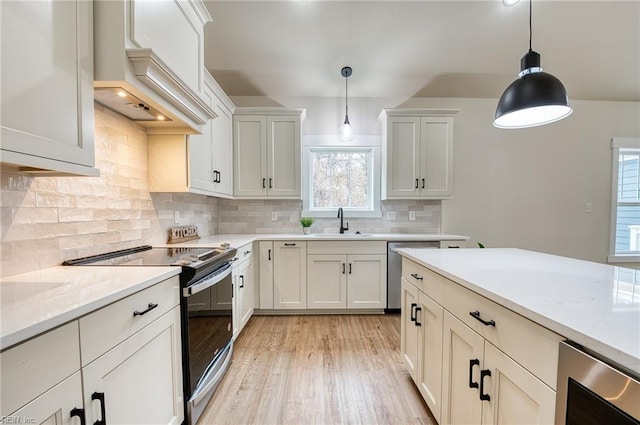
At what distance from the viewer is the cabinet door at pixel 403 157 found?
10.2 ft

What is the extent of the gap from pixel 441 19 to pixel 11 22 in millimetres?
2994

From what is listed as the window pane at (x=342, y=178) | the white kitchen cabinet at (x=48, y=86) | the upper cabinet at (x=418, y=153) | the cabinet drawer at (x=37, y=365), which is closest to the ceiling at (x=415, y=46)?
the upper cabinet at (x=418, y=153)

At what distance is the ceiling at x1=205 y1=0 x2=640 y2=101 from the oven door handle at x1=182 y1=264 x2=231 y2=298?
2.30m

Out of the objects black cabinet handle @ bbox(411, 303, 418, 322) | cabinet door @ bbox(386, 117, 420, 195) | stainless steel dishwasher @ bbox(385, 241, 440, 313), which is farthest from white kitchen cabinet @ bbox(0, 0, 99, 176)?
cabinet door @ bbox(386, 117, 420, 195)

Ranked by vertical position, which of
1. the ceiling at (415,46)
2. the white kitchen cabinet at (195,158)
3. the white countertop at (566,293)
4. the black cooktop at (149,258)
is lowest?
the black cooktop at (149,258)

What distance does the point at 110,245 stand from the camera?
5.29ft

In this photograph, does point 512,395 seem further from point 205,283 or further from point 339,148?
point 339,148

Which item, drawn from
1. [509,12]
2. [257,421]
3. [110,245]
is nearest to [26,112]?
[110,245]

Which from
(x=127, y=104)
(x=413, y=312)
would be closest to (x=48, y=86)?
(x=127, y=104)

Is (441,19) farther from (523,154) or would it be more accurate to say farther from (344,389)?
(344,389)

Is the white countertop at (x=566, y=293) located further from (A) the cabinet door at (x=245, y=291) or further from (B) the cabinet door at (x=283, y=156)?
(B) the cabinet door at (x=283, y=156)

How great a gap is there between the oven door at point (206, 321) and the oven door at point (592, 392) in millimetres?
1449

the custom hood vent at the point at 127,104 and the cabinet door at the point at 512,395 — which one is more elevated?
the custom hood vent at the point at 127,104

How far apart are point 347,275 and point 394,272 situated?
524mm
